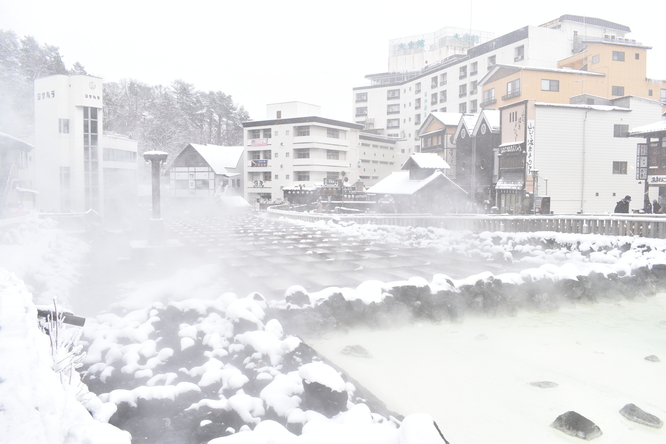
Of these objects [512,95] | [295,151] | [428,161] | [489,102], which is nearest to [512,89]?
[512,95]

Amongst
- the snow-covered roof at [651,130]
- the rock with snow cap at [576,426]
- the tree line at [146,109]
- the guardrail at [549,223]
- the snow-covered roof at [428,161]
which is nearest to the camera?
the rock with snow cap at [576,426]

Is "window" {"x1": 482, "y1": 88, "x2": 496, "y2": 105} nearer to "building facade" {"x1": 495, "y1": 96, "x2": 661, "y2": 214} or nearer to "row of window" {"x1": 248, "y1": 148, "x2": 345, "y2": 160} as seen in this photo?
"building facade" {"x1": 495, "y1": 96, "x2": 661, "y2": 214}

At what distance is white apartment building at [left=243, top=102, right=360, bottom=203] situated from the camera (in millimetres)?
43219

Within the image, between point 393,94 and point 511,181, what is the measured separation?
1310 inches

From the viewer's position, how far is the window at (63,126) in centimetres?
2531

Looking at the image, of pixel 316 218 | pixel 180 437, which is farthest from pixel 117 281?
pixel 316 218

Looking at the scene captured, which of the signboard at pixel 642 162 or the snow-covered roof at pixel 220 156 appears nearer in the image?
the signboard at pixel 642 162

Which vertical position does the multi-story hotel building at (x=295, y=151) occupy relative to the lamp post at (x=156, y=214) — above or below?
above

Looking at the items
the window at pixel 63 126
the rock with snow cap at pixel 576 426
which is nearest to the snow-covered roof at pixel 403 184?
the window at pixel 63 126

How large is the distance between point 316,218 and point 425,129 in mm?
22552

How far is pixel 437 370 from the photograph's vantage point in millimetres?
4801

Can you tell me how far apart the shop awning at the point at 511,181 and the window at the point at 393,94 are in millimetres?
31572

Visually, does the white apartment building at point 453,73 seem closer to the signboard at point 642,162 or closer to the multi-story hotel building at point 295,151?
the multi-story hotel building at point 295,151

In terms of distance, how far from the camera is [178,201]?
141 feet
